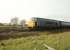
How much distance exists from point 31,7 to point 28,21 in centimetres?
15

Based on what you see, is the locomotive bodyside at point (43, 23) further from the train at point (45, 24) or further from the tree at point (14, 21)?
the tree at point (14, 21)

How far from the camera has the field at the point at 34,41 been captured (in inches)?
42.6

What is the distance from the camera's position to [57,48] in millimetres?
1312

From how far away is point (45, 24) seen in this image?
1.28m

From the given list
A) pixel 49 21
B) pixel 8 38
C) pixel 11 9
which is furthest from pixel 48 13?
pixel 8 38

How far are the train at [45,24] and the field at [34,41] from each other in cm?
5

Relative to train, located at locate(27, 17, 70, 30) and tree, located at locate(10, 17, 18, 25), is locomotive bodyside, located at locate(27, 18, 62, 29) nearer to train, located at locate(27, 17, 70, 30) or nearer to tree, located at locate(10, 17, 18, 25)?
train, located at locate(27, 17, 70, 30)

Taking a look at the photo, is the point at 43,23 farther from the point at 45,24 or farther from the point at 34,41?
the point at 34,41

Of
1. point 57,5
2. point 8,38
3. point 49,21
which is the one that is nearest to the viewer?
→ point 8,38

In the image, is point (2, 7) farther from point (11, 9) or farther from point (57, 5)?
point (57, 5)

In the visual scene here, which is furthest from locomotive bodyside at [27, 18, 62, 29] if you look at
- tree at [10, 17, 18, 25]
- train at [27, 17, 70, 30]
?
tree at [10, 17, 18, 25]

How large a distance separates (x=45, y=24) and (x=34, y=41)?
186 millimetres

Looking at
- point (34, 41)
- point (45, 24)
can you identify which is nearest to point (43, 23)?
point (45, 24)

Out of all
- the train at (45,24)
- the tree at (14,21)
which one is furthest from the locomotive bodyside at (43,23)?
the tree at (14,21)
